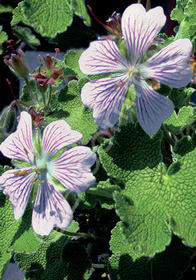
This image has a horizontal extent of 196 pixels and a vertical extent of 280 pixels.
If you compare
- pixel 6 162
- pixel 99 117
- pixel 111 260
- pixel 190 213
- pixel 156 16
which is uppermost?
pixel 156 16

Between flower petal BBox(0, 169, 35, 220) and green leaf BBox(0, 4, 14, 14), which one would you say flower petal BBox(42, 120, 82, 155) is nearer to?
flower petal BBox(0, 169, 35, 220)

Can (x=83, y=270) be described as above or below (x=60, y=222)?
below

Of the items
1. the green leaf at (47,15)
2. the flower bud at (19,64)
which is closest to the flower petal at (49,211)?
the flower bud at (19,64)

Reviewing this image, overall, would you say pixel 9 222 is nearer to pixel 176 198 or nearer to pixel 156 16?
pixel 176 198

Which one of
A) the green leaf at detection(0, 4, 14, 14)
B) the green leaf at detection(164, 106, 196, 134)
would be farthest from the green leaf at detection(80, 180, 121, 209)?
the green leaf at detection(0, 4, 14, 14)

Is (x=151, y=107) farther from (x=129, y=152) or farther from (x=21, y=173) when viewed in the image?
(x=21, y=173)

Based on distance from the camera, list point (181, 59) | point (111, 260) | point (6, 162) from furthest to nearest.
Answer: point (6, 162) < point (111, 260) < point (181, 59)

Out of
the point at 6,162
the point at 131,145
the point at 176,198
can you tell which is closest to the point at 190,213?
the point at 176,198

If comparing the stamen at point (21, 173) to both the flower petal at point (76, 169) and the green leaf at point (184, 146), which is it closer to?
the flower petal at point (76, 169)

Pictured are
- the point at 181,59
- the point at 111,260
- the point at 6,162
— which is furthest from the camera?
the point at 6,162
